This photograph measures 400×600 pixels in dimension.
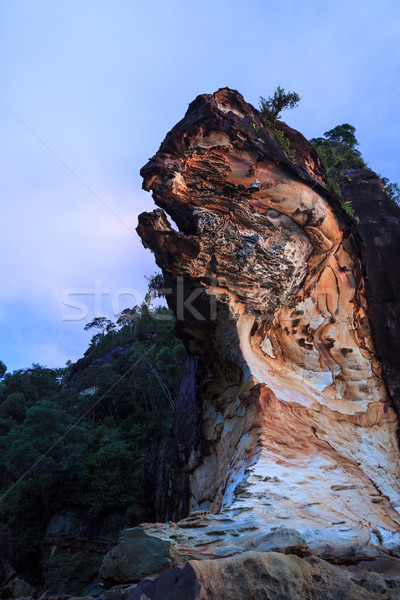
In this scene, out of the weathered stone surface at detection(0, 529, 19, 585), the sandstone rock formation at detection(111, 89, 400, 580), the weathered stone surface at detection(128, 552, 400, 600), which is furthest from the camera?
the weathered stone surface at detection(0, 529, 19, 585)

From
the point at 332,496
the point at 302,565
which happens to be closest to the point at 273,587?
the point at 302,565

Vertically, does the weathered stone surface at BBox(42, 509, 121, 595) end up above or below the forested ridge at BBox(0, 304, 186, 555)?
below

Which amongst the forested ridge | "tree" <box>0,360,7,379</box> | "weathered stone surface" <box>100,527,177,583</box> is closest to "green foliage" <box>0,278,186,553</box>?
the forested ridge

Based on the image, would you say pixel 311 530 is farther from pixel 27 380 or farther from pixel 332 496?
pixel 27 380

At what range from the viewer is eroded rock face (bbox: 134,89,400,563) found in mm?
5090

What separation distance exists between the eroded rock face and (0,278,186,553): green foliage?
28.2 ft

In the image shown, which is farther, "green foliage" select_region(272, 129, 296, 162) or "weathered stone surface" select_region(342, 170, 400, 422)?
"green foliage" select_region(272, 129, 296, 162)

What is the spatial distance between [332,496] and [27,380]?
26.6 m

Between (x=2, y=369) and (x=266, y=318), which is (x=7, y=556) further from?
(x=2, y=369)

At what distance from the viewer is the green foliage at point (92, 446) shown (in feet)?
46.3

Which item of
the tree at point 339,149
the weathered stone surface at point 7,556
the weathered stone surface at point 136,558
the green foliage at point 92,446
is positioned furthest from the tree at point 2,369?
the weathered stone surface at point 136,558

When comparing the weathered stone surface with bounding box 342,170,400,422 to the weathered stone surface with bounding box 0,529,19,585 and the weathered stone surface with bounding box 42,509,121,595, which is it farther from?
the weathered stone surface with bounding box 0,529,19,585

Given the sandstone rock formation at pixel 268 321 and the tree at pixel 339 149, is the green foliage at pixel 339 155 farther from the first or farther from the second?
the sandstone rock formation at pixel 268 321

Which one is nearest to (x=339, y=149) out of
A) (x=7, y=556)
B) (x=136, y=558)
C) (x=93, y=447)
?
(x=136, y=558)
